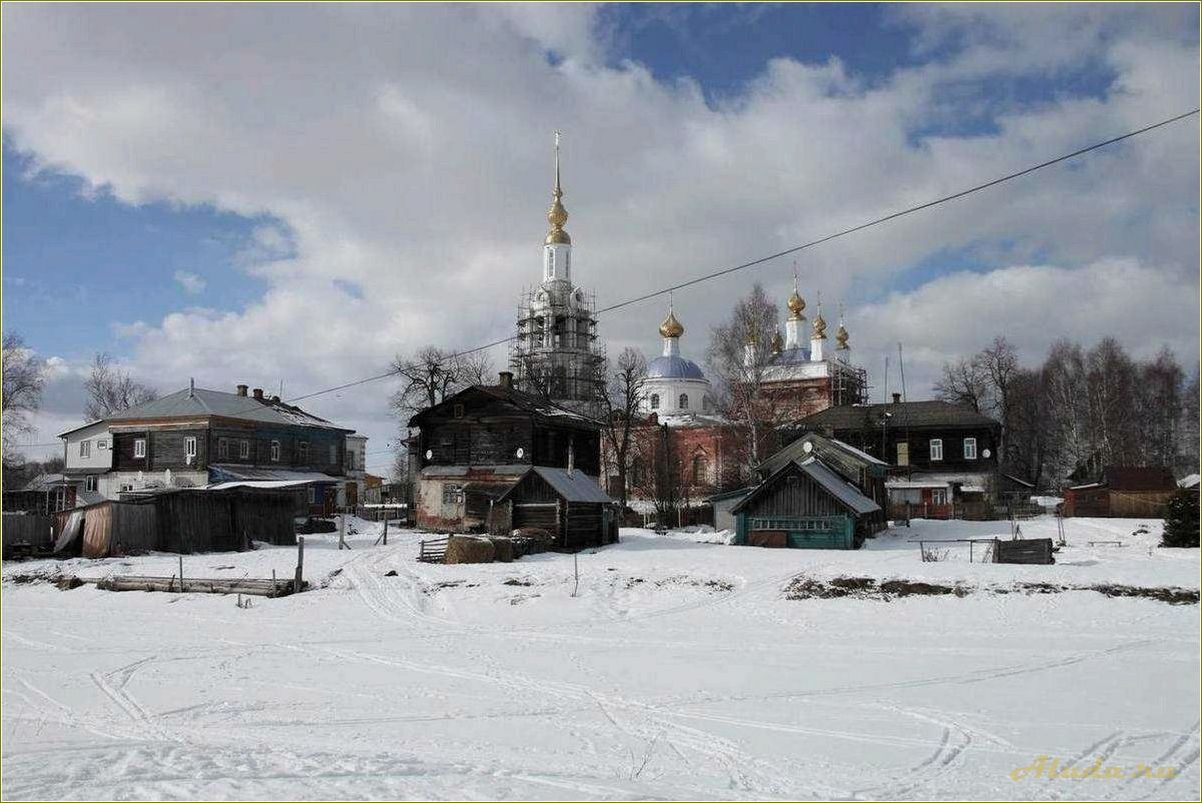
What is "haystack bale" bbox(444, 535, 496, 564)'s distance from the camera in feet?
98.5

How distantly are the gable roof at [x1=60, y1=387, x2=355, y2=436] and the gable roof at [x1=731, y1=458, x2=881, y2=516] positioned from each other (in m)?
29.2

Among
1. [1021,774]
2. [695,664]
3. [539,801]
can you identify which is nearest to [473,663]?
[695,664]

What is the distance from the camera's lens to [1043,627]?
19.2 metres

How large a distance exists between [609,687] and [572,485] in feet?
71.5

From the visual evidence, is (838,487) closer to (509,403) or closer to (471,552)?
(471,552)

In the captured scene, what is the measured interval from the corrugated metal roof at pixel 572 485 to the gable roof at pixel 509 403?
282 inches

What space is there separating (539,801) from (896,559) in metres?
23.0

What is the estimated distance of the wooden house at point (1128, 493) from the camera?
48375mm

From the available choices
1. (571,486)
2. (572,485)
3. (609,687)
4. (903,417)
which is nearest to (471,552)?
(571,486)

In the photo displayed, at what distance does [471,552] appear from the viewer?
3005 cm

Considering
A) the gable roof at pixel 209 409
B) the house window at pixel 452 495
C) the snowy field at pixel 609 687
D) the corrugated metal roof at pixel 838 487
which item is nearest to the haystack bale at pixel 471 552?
the snowy field at pixel 609 687

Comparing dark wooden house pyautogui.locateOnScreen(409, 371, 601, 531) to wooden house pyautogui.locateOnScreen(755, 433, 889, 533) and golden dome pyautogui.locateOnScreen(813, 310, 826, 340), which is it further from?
golden dome pyautogui.locateOnScreen(813, 310, 826, 340)

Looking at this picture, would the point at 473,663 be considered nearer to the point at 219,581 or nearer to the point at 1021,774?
the point at 1021,774

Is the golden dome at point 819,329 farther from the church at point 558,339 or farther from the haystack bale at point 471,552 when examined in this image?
the haystack bale at point 471,552
